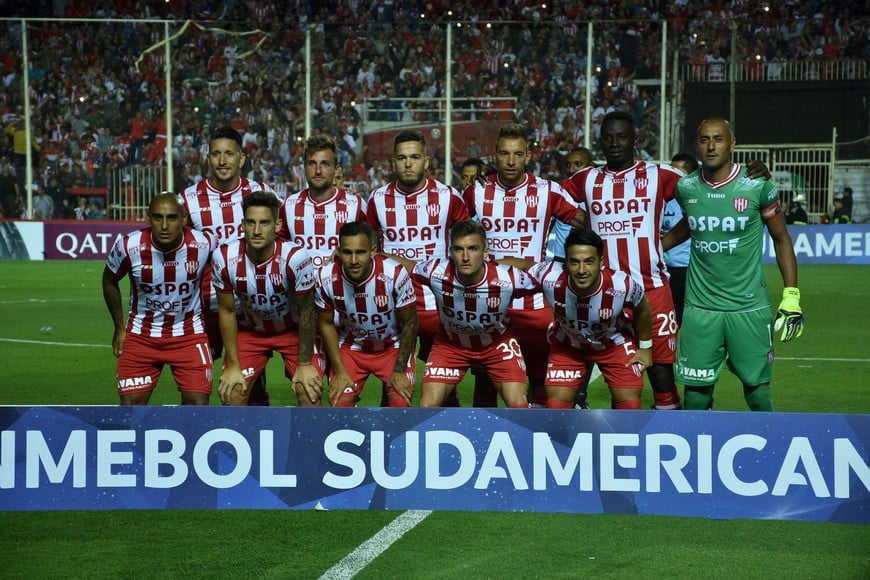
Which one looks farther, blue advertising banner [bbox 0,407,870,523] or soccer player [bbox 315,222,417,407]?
soccer player [bbox 315,222,417,407]

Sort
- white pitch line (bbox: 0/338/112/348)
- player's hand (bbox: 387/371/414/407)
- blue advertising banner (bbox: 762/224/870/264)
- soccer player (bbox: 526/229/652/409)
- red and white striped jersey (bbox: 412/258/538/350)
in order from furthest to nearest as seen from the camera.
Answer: blue advertising banner (bbox: 762/224/870/264)
white pitch line (bbox: 0/338/112/348)
red and white striped jersey (bbox: 412/258/538/350)
player's hand (bbox: 387/371/414/407)
soccer player (bbox: 526/229/652/409)

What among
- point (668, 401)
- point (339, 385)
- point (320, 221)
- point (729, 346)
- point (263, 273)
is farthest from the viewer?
point (320, 221)

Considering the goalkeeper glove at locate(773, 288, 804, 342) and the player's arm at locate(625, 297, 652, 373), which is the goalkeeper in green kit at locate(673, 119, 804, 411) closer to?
the goalkeeper glove at locate(773, 288, 804, 342)

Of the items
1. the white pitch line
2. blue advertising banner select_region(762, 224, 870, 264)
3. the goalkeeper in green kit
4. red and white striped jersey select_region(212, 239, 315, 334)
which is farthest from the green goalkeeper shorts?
blue advertising banner select_region(762, 224, 870, 264)

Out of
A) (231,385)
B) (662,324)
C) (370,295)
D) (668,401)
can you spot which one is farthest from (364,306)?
(668,401)

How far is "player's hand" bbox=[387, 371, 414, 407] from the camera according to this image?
6586 millimetres

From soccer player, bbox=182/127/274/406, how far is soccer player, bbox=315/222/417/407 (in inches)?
37.6

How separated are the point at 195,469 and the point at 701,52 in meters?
19.5

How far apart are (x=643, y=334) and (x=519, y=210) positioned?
1182 millimetres

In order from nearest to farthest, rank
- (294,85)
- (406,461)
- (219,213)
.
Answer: (406,461), (219,213), (294,85)

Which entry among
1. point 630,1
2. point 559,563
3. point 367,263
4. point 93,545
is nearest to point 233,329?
point 367,263

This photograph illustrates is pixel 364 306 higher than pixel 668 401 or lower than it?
higher

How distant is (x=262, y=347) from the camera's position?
7129 mm

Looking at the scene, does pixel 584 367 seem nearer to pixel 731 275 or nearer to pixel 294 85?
pixel 731 275
